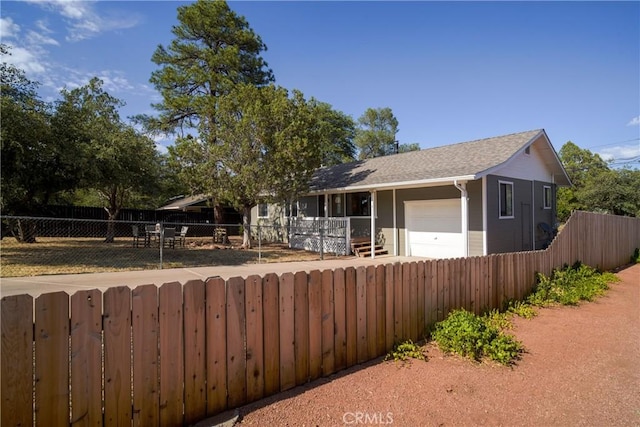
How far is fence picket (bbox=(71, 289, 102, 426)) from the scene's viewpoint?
2133 millimetres

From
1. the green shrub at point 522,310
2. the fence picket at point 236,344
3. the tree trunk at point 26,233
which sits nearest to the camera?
the fence picket at point 236,344

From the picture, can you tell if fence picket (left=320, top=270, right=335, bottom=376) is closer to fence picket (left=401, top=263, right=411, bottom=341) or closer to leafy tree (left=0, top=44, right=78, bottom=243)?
fence picket (left=401, top=263, right=411, bottom=341)

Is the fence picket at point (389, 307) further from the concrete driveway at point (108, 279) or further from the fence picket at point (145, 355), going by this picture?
the concrete driveway at point (108, 279)

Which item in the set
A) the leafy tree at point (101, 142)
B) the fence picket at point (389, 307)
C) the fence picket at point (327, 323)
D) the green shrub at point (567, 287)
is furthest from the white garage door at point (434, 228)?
the leafy tree at point (101, 142)

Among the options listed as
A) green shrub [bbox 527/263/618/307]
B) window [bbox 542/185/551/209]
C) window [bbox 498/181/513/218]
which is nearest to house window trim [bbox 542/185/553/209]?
window [bbox 542/185/551/209]

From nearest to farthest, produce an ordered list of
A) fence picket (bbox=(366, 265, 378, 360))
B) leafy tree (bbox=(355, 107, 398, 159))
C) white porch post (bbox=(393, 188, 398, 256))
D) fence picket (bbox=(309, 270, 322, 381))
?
Result: fence picket (bbox=(309, 270, 322, 381))
fence picket (bbox=(366, 265, 378, 360))
white porch post (bbox=(393, 188, 398, 256))
leafy tree (bbox=(355, 107, 398, 159))

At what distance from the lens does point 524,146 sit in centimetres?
1272

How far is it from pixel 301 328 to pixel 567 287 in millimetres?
6414

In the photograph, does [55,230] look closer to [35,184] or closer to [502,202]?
[35,184]

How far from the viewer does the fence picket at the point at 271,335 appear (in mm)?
2986

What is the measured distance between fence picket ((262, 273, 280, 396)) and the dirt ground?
138mm

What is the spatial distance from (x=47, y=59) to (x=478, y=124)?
72.3 ft

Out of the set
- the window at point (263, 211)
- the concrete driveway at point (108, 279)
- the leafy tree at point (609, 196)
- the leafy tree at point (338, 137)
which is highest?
the leafy tree at point (338, 137)

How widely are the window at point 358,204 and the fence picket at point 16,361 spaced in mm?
14083
